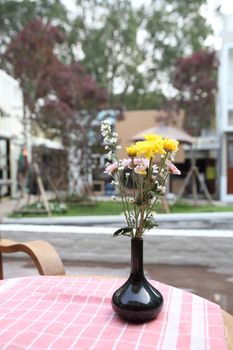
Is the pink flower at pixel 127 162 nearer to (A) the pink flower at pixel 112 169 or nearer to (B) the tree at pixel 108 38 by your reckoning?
(A) the pink flower at pixel 112 169

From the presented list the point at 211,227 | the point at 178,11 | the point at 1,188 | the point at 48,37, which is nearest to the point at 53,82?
the point at 48,37

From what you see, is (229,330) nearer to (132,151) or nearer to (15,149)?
(132,151)

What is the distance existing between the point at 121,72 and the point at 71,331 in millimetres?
19294

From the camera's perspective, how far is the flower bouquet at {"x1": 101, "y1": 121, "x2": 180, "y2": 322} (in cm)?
124

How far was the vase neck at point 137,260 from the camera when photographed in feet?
4.22

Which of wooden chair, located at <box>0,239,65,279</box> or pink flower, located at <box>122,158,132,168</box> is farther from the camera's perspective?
wooden chair, located at <box>0,239,65,279</box>

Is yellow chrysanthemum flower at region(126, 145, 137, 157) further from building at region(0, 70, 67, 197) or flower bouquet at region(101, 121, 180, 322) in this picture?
building at region(0, 70, 67, 197)

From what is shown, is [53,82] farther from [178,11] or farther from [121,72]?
[178,11]

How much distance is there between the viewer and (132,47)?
60.7 feet

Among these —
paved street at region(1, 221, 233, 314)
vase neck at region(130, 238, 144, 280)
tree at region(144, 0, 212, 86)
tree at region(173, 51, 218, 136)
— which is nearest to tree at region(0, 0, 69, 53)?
tree at region(144, 0, 212, 86)

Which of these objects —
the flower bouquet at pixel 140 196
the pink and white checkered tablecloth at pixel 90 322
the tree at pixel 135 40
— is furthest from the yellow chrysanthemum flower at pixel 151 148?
the tree at pixel 135 40

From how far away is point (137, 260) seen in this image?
1293mm

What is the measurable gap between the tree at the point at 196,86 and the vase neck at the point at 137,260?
11.2 metres

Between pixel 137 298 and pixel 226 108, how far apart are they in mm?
11589
